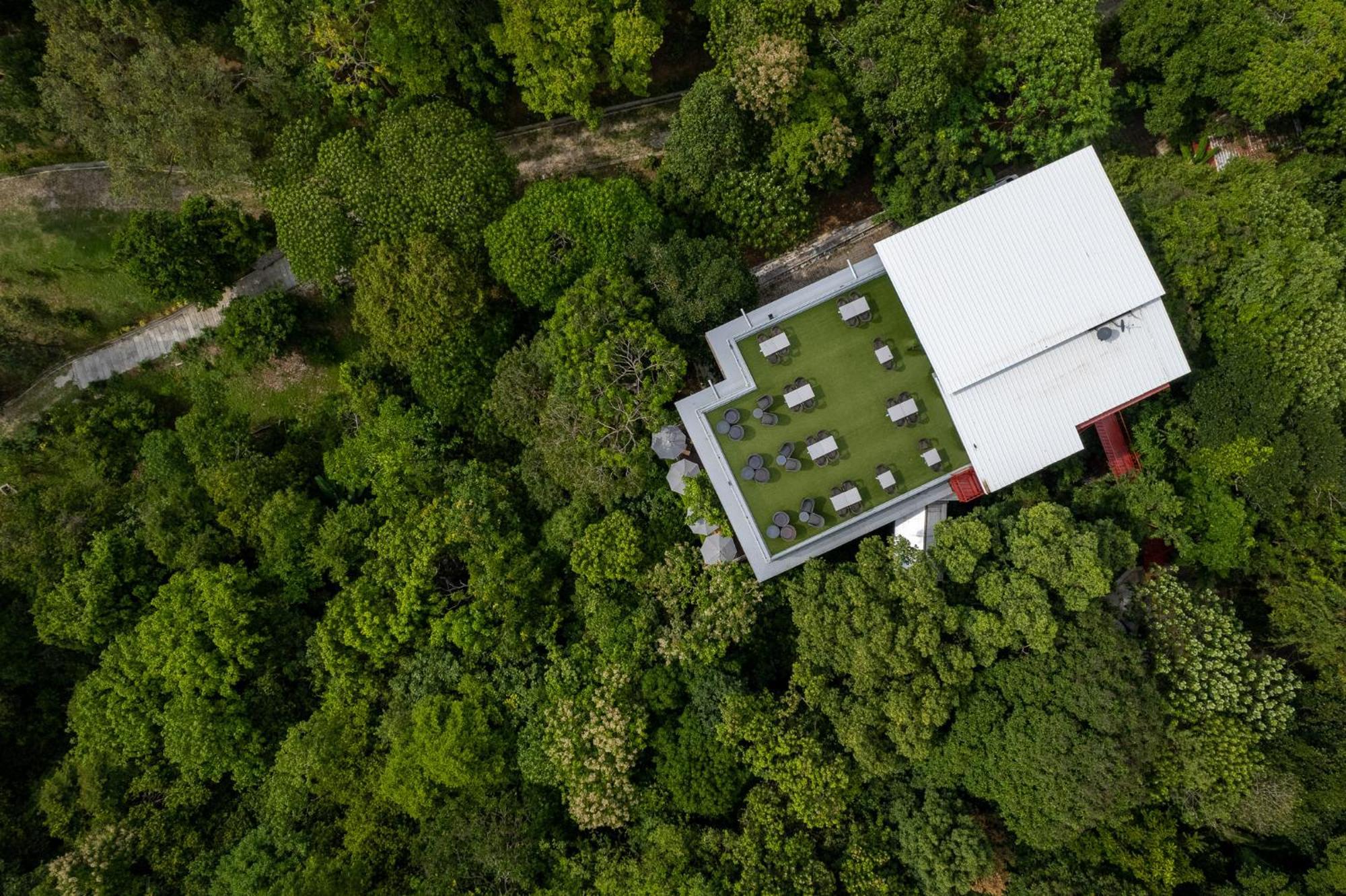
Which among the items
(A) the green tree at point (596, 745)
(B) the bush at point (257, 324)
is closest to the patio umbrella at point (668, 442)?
(A) the green tree at point (596, 745)

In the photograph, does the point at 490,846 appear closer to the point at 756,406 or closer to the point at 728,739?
the point at 728,739

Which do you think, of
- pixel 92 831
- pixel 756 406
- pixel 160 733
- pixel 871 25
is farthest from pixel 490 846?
pixel 871 25

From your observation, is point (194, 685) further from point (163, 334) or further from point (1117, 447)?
point (1117, 447)

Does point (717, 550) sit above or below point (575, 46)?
below

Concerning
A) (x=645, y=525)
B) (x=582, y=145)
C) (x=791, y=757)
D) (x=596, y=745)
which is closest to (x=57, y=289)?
(x=582, y=145)

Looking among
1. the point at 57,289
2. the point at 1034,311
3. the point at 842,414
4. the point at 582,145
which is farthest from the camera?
the point at 57,289

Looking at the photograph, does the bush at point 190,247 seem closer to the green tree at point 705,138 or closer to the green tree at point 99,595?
the green tree at point 99,595

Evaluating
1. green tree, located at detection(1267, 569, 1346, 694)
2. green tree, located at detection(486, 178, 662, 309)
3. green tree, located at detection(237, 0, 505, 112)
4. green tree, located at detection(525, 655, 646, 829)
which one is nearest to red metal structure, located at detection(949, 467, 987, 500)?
green tree, located at detection(1267, 569, 1346, 694)

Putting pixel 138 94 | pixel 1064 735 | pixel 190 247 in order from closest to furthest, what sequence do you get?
pixel 1064 735 → pixel 138 94 → pixel 190 247
